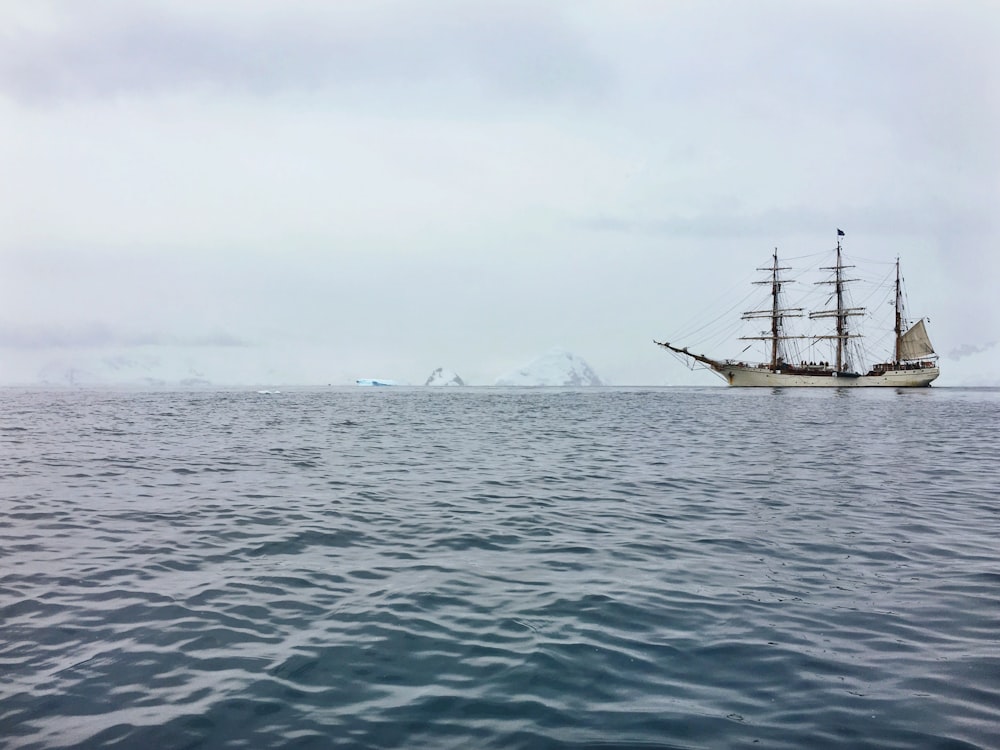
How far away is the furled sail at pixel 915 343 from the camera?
151 metres

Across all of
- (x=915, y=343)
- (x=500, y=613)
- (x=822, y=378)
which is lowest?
(x=500, y=613)

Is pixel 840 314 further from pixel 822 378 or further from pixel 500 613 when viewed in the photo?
pixel 500 613

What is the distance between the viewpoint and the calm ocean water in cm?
609

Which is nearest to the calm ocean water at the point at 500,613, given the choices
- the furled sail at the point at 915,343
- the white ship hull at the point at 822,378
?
the white ship hull at the point at 822,378

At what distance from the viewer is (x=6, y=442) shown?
32656mm

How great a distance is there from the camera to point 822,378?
151m

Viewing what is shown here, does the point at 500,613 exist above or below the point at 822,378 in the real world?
below

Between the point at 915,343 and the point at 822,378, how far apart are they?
2533 cm

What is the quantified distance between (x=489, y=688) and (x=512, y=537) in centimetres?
652

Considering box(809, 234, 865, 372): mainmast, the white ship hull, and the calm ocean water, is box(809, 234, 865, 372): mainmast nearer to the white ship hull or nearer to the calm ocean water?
the white ship hull

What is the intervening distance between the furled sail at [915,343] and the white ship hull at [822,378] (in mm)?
4284

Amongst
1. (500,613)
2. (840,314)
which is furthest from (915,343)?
(500,613)

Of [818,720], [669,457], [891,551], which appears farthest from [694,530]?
[669,457]

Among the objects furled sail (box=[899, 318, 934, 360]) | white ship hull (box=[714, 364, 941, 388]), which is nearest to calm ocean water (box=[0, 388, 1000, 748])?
white ship hull (box=[714, 364, 941, 388])
